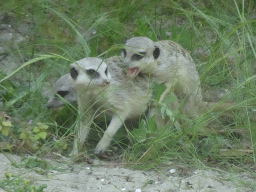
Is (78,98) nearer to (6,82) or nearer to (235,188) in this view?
(6,82)

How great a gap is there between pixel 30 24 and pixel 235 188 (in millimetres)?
2993

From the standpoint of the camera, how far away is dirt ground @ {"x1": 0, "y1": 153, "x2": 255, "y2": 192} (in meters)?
2.40

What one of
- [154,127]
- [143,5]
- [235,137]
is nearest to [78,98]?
[154,127]

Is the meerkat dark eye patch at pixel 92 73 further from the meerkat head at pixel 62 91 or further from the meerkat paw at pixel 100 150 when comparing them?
the meerkat paw at pixel 100 150

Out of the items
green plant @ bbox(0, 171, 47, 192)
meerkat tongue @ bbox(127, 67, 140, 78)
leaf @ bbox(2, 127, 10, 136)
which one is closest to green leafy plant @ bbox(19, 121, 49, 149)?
leaf @ bbox(2, 127, 10, 136)

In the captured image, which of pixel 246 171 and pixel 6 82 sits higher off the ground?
pixel 6 82

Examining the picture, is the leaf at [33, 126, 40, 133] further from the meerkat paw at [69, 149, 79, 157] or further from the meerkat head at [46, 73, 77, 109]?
the meerkat head at [46, 73, 77, 109]

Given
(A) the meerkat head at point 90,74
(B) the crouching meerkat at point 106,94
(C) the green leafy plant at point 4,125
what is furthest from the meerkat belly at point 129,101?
(C) the green leafy plant at point 4,125

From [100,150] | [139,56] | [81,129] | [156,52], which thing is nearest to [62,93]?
[81,129]

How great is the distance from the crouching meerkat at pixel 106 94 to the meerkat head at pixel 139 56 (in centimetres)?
11

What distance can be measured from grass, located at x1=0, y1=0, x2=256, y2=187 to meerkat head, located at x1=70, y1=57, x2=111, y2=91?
10 cm

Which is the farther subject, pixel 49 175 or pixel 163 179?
pixel 163 179

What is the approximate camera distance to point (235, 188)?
8.00 feet

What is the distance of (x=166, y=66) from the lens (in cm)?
334
